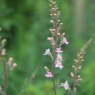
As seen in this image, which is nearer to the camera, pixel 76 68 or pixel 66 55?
pixel 76 68

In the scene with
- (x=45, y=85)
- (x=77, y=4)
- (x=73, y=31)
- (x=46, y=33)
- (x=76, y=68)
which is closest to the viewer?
(x=76, y=68)

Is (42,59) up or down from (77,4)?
down

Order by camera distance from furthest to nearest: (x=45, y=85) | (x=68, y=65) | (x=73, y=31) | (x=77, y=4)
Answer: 1. (x=77, y=4)
2. (x=73, y=31)
3. (x=68, y=65)
4. (x=45, y=85)

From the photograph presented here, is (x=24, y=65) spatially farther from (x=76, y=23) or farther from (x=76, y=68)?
(x=76, y=68)

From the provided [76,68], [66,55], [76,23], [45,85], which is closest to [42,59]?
[66,55]

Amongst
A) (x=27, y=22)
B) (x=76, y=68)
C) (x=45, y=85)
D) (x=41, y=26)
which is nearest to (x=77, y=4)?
(x=27, y=22)

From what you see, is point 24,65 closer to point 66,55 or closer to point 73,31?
point 66,55
